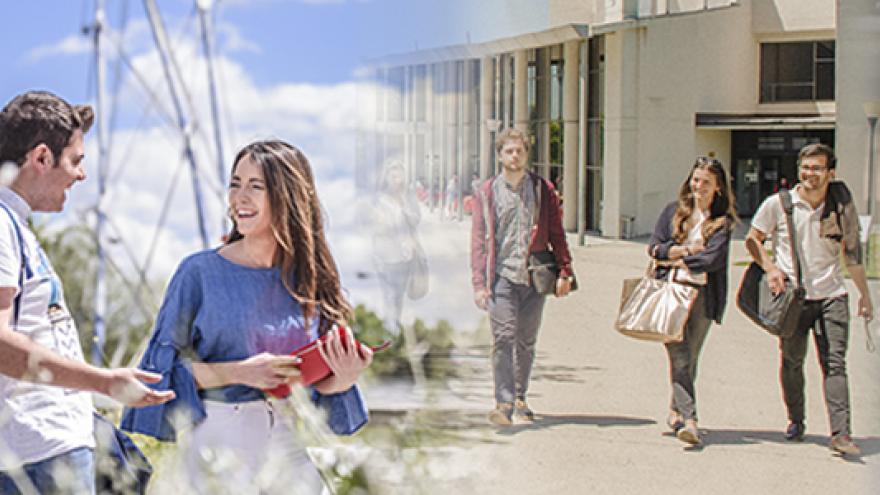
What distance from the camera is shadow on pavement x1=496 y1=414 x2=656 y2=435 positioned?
2615 millimetres

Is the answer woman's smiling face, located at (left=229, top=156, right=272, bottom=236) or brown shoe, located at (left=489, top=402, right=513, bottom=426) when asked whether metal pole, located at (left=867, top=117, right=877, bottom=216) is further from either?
woman's smiling face, located at (left=229, top=156, right=272, bottom=236)

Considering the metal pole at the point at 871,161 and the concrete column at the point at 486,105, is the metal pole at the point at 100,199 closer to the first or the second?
the concrete column at the point at 486,105

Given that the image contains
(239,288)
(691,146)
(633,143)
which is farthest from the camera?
(691,146)

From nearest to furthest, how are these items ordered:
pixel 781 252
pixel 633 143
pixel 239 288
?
1. pixel 239 288
2. pixel 633 143
3. pixel 781 252

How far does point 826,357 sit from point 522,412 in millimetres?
605

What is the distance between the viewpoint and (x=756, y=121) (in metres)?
2.15

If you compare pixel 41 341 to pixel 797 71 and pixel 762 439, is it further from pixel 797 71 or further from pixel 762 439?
pixel 762 439

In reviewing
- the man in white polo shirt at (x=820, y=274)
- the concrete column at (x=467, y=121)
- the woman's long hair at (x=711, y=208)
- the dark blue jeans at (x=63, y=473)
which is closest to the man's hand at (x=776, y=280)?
the man in white polo shirt at (x=820, y=274)

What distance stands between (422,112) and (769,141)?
608 mm

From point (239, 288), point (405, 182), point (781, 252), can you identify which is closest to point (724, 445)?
point (781, 252)

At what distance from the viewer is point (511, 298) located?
2.64 m

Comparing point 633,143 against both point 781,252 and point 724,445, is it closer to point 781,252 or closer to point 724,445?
point 781,252

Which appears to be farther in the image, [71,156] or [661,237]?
[661,237]

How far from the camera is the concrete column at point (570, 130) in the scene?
2.23 metres
